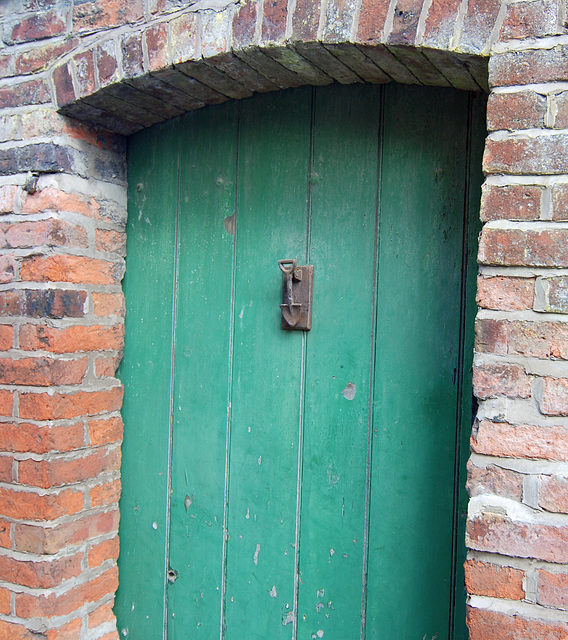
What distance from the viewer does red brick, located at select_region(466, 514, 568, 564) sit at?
1.09m

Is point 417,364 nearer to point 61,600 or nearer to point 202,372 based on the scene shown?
point 202,372

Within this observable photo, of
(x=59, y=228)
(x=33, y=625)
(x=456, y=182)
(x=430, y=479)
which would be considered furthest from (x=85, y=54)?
(x=33, y=625)

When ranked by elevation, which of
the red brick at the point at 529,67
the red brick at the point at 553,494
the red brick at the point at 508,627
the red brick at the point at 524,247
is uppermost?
the red brick at the point at 529,67

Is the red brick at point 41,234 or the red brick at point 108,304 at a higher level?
the red brick at point 41,234

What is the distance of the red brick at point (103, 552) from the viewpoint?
5.52 ft

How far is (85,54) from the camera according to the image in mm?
1562

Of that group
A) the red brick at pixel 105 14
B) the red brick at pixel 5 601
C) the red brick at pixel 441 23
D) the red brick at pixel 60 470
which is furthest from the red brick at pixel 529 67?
the red brick at pixel 5 601

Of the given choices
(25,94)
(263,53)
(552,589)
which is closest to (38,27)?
(25,94)

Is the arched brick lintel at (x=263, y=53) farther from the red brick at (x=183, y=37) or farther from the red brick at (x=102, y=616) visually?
the red brick at (x=102, y=616)

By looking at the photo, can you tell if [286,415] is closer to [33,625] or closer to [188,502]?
[188,502]

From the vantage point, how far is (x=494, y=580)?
113 centimetres

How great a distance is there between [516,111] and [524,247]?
27 cm

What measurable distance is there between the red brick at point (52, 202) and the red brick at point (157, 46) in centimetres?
43

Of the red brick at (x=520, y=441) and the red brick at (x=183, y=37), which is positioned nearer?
the red brick at (x=520, y=441)
